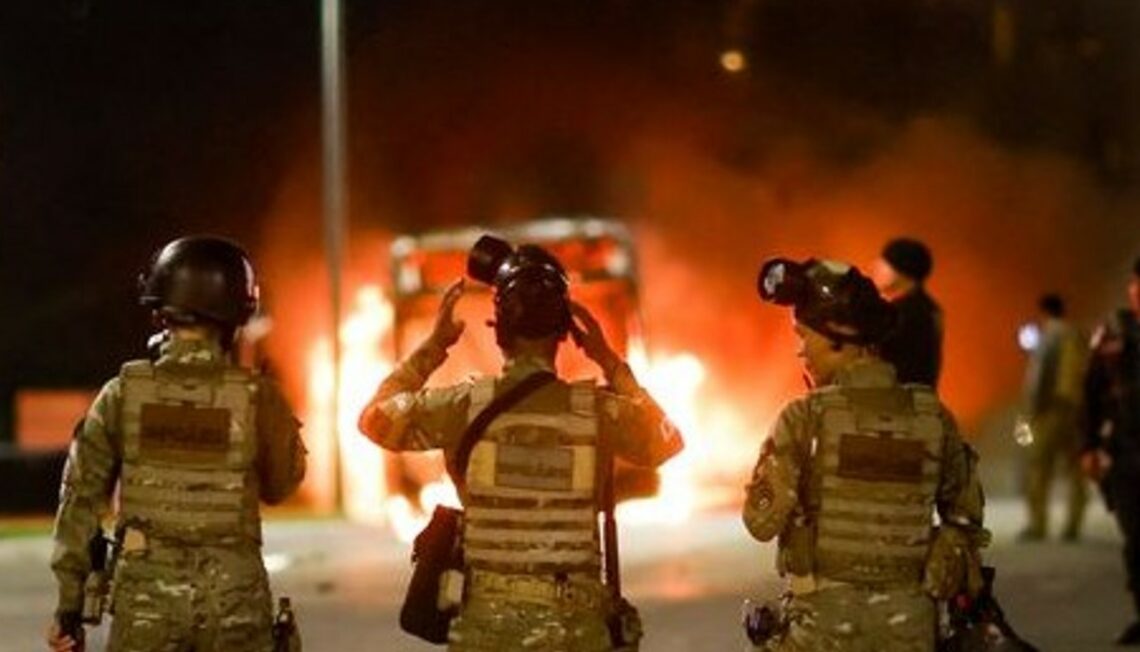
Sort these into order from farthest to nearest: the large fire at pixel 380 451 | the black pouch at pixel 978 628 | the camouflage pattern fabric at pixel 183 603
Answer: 1. the large fire at pixel 380 451
2. the black pouch at pixel 978 628
3. the camouflage pattern fabric at pixel 183 603

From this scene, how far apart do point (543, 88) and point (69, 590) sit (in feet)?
77.2

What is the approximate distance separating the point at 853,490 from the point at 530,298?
37.5 inches

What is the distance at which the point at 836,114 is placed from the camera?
27.5 metres

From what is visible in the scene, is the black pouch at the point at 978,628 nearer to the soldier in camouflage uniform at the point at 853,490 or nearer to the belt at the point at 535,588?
the soldier in camouflage uniform at the point at 853,490

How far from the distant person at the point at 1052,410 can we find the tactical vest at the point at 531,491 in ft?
29.2

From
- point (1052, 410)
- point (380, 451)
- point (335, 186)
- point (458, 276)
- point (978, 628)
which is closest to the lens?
point (978, 628)

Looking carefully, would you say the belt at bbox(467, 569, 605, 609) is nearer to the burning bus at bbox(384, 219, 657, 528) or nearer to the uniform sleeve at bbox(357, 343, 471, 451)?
the uniform sleeve at bbox(357, 343, 471, 451)

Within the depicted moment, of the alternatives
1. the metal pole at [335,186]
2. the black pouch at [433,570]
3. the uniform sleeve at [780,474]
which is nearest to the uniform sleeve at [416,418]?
the black pouch at [433,570]

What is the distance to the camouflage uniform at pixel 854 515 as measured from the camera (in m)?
5.20

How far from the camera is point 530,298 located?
201 inches

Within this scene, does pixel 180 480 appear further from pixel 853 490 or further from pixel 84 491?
pixel 853 490

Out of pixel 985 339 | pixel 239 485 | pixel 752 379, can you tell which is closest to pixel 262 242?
pixel 752 379

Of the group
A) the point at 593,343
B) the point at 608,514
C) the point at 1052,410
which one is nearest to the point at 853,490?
the point at 608,514

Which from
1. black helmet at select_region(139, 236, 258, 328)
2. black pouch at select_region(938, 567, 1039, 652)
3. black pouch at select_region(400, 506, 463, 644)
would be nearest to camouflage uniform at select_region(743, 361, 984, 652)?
black pouch at select_region(938, 567, 1039, 652)
